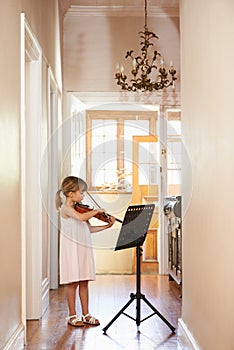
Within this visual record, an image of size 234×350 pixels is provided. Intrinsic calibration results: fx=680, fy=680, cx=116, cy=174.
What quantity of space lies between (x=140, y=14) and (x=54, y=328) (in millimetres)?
4336

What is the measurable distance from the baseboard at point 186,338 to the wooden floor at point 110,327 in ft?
0.22

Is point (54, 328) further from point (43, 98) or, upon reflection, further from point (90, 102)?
point (90, 102)

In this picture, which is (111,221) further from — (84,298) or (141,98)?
(141,98)

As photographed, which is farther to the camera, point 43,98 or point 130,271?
point 130,271

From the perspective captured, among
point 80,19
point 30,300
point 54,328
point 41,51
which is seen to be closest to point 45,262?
point 30,300

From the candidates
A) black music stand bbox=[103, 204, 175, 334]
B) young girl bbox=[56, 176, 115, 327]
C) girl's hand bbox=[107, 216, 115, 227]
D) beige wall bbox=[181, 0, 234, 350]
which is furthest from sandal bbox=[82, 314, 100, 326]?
beige wall bbox=[181, 0, 234, 350]

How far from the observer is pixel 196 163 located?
148 inches

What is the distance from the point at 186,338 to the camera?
409cm

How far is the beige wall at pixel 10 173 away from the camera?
361 centimetres

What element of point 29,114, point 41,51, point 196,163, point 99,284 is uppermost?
point 41,51

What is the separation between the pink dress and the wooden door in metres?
2.97

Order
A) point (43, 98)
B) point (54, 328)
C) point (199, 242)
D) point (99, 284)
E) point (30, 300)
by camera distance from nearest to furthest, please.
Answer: point (199, 242), point (54, 328), point (30, 300), point (43, 98), point (99, 284)

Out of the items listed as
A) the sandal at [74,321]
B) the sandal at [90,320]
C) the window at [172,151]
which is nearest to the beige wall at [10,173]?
the sandal at [74,321]

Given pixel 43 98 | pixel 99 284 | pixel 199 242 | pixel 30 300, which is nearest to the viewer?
pixel 199 242
